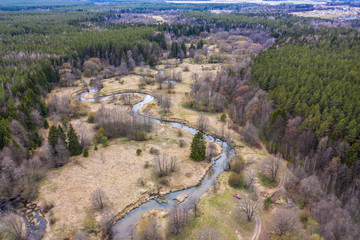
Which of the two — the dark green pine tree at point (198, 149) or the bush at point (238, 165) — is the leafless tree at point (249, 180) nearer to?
the bush at point (238, 165)

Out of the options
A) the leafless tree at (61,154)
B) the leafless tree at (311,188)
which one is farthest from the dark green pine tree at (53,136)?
the leafless tree at (311,188)

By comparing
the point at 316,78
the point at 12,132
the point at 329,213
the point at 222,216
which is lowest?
the point at 222,216

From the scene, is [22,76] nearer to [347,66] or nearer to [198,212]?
[198,212]

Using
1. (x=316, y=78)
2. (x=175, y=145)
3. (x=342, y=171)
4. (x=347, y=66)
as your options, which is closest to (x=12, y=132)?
(x=175, y=145)

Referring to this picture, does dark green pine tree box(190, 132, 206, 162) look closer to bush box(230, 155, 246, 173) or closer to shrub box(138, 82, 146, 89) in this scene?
bush box(230, 155, 246, 173)

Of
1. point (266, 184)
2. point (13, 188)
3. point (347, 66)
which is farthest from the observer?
point (347, 66)

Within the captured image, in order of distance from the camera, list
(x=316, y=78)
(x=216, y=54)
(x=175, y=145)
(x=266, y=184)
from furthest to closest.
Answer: (x=216, y=54)
(x=316, y=78)
(x=175, y=145)
(x=266, y=184)
